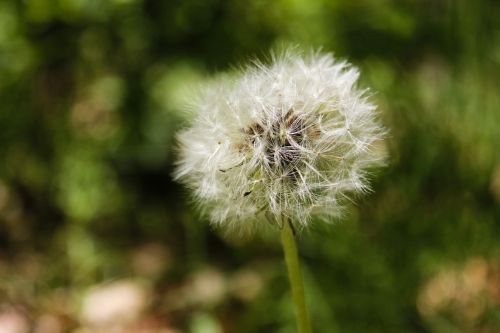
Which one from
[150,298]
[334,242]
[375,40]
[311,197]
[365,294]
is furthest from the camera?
[375,40]

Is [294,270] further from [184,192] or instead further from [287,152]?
[184,192]

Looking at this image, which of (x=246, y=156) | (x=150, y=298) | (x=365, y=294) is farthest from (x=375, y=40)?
(x=246, y=156)

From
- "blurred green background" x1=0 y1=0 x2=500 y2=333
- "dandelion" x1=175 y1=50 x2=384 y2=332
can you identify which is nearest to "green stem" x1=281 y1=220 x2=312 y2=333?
"dandelion" x1=175 y1=50 x2=384 y2=332

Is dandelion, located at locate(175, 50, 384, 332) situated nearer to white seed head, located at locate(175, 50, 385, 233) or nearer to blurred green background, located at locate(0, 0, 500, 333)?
white seed head, located at locate(175, 50, 385, 233)

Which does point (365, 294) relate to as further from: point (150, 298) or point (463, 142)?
point (150, 298)

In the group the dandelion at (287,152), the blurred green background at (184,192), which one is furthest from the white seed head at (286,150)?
the blurred green background at (184,192)
